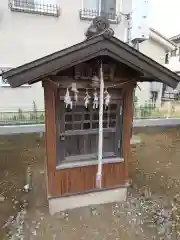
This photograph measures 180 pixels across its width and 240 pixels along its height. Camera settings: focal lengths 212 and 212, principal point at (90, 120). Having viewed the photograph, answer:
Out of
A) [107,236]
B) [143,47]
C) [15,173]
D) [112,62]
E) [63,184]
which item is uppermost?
[143,47]

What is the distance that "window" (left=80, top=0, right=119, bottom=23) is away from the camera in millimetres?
10633

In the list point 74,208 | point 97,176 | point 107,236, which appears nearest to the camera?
point 107,236

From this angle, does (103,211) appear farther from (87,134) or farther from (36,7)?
(36,7)

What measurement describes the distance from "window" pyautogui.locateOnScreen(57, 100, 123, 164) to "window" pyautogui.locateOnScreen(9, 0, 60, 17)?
7935mm

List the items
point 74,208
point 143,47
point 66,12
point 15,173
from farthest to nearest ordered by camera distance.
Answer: point 143,47
point 66,12
point 15,173
point 74,208

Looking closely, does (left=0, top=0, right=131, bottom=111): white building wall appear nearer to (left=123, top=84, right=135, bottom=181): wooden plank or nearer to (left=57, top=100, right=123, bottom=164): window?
(left=57, top=100, right=123, bottom=164): window

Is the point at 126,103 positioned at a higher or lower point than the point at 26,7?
lower

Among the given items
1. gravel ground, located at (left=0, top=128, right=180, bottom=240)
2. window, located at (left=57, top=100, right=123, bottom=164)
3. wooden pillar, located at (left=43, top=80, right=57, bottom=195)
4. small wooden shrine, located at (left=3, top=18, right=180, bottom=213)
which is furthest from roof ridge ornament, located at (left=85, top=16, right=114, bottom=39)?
gravel ground, located at (left=0, top=128, right=180, bottom=240)

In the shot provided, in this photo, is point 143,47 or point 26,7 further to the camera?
point 143,47

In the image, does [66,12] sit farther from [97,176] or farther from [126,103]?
[97,176]

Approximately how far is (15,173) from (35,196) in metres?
1.52

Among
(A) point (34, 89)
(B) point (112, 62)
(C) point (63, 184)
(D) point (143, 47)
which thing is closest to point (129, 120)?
(B) point (112, 62)

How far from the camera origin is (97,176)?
13.6 feet

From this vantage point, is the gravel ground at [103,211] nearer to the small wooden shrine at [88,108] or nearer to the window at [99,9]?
the small wooden shrine at [88,108]
